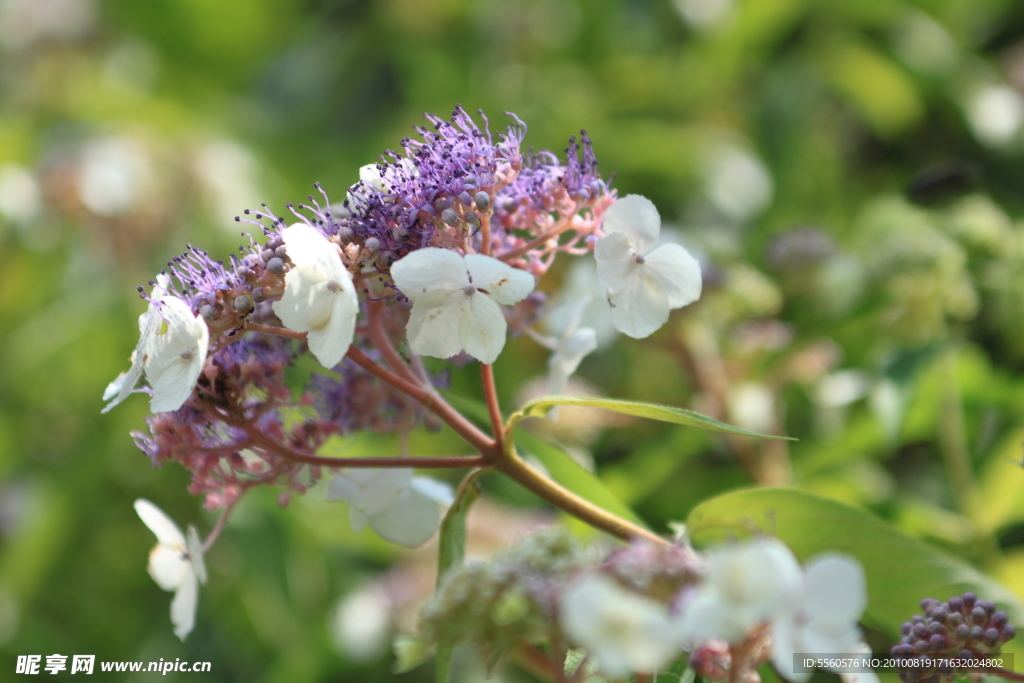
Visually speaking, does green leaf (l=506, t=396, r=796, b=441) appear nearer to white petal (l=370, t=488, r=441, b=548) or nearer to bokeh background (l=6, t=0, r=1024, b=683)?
Result: white petal (l=370, t=488, r=441, b=548)

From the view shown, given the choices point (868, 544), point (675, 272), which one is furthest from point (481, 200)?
point (868, 544)

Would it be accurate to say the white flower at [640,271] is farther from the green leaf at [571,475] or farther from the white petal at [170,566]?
the white petal at [170,566]

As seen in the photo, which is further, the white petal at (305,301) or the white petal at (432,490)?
the white petal at (432,490)

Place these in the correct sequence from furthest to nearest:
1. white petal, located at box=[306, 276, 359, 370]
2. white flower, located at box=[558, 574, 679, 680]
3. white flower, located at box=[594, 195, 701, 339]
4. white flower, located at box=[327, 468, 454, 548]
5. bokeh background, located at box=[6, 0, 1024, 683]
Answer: bokeh background, located at box=[6, 0, 1024, 683], white flower, located at box=[327, 468, 454, 548], white flower, located at box=[594, 195, 701, 339], white petal, located at box=[306, 276, 359, 370], white flower, located at box=[558, 574, 679, 680]

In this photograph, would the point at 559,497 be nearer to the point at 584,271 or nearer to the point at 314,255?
the point at 314,255

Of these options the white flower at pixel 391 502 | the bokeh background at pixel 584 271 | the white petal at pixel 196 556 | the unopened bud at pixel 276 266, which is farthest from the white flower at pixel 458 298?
the bokeh background at pixel 584 271

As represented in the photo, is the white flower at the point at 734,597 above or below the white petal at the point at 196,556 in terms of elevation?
below

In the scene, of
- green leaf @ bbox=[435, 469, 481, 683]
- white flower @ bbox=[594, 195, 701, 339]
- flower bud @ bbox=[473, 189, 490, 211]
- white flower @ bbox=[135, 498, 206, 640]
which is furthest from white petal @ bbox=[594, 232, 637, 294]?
white flower @ bbox=[135, 498, 206, 640]
